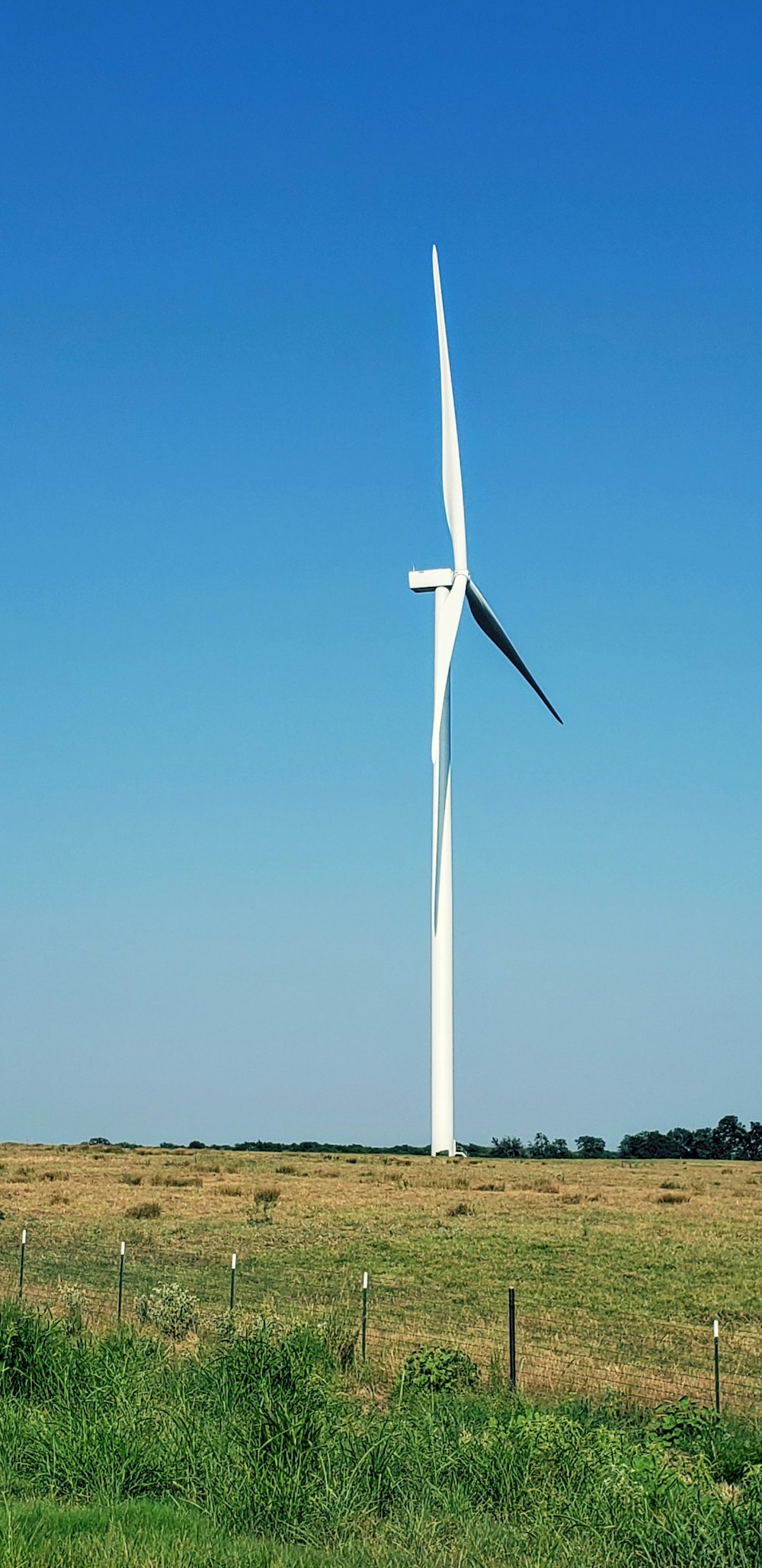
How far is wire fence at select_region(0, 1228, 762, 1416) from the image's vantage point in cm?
2005

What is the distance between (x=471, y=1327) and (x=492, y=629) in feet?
174

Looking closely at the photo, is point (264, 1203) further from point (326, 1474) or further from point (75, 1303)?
point (326, 1474)

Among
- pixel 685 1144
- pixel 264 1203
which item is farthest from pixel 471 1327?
pixel 685 1144

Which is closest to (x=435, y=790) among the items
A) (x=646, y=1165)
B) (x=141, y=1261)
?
(x=646, y=1165)

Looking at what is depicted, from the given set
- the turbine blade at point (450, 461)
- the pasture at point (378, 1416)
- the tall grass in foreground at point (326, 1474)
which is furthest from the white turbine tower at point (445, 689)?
the tall grass in foreground at point (326, 1474)

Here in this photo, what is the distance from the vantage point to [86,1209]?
163 feet

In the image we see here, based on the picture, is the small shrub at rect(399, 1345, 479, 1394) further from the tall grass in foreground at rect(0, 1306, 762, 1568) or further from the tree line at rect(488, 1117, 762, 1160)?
the tree line at rect(488, 1117, 762, 1160)

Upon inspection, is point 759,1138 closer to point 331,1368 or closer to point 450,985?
point 450,985

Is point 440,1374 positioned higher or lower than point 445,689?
lower

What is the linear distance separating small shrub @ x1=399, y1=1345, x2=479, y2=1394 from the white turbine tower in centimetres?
5080

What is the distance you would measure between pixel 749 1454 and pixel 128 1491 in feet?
19.9

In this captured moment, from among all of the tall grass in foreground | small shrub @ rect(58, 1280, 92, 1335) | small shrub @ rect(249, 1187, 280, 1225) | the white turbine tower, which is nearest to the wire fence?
small shrub @ rect(58, 1280, 92, 1335)

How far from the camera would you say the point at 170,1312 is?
2319 cm

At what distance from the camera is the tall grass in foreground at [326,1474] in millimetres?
10531
